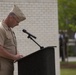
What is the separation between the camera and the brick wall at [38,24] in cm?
1195

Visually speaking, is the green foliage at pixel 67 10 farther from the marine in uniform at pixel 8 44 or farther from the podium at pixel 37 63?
the podium at pixel 37 63

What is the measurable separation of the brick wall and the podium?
530 cm

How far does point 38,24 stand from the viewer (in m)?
12.0

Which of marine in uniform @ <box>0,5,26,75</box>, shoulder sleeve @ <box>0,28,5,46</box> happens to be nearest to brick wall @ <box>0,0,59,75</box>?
marine in uniform @ <box>0,5,26,75</box>

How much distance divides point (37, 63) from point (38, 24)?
5.46 metres

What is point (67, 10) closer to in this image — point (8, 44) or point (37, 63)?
point (8, 44)

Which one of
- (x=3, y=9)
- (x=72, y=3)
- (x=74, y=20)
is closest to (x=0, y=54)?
(x=3, y=9)

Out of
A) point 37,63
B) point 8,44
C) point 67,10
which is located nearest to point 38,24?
point 8,44

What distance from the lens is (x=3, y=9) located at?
38.8 ft

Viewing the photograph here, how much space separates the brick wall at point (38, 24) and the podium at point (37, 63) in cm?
530

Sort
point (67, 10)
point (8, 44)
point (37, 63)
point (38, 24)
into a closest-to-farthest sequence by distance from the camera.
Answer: point (37, 63) → point (8, 44) → point (38, 24) → point (67, 10)

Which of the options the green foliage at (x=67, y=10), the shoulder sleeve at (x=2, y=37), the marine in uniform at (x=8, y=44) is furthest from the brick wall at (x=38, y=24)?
the green foliage at (x=67, y=10)

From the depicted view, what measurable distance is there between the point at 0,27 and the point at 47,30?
5.36 m

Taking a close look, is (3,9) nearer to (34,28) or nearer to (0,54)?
(34,28)
